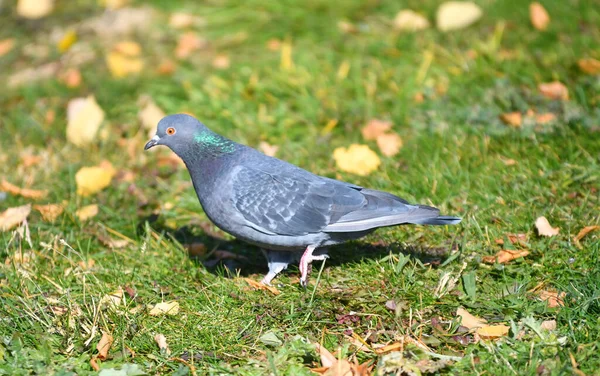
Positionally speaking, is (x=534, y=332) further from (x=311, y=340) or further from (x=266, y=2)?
(x=266, y=2)

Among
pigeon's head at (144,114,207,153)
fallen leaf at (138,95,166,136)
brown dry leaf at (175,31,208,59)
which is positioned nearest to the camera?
pigeon's head at (144,114,207,153)

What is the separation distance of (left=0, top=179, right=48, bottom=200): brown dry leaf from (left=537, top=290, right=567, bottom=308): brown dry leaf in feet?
11.1

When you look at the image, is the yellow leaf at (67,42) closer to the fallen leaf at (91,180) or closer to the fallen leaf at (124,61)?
the fallen leaf at (124,61)

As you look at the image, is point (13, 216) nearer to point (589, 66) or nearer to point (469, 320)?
point (469, 320)

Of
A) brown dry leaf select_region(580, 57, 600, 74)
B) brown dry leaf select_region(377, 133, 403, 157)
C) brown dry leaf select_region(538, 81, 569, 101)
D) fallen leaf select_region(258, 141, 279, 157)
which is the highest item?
brown dry leaf select_region(580, 57, 600, 74)

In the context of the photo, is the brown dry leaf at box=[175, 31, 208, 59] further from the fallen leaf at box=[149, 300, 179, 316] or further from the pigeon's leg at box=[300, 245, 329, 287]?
the fallen leaf at box=[149, 300, 179, 316]

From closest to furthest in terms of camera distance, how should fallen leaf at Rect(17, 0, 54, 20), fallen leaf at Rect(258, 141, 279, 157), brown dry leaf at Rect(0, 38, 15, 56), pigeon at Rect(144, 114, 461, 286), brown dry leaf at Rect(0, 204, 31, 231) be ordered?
pigeon at Rect(144, 114, 461, 286)
brown dry leaf at Rect(0, 204, 31, 231)
fallen leaf at Rect(258, 141, 279, 157)
brown dry leaf at Rect(0, 38, 15, 56)
fallen leaf at Rect(17, 0, 54, 20)

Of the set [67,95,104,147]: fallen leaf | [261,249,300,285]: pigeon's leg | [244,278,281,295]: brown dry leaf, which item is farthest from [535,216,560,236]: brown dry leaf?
[67,95,104,147]: fallen leaf

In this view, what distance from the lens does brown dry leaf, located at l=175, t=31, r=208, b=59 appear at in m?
6.87

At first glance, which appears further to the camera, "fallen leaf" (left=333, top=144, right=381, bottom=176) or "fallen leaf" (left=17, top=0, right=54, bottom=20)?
"fallen leaf" (left=17, top=0, right=54, bottom=20)

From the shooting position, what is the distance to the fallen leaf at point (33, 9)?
26.2ft

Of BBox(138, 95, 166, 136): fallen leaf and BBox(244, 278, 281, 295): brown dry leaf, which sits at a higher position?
BBox(138, 95, 166, 136): fallen leaf

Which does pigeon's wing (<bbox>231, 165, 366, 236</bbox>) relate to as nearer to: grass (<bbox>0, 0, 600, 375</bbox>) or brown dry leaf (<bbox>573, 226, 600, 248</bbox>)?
grass (<bbox>0, 0, 600, 375</bbox>)

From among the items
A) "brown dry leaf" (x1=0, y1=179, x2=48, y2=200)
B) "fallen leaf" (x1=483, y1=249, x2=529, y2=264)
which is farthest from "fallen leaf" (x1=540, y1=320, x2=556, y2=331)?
"brown dry leaf" (x1=0, y1=179, x2=48, y2=200)
